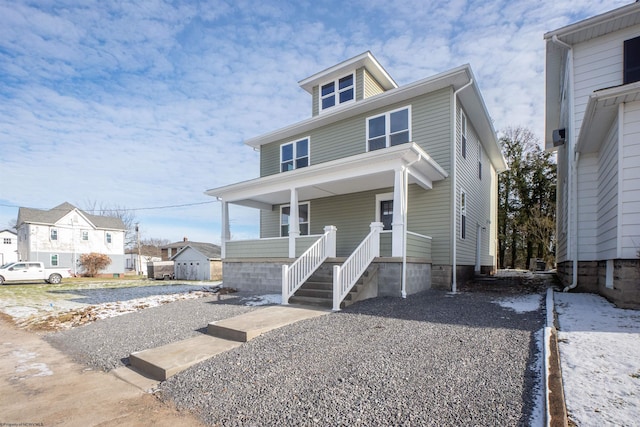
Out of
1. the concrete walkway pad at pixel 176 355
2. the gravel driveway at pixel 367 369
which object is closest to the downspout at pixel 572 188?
the gravel driveway at pixel 367 369

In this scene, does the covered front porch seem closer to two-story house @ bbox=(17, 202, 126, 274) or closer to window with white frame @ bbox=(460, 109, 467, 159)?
window with white frame @ bbox=(460, 109, 467, 159)

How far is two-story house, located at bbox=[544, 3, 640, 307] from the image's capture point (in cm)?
541

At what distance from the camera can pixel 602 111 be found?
19.2 feet

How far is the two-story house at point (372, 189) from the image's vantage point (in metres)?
7.74

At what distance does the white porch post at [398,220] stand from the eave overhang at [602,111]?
12.2ft

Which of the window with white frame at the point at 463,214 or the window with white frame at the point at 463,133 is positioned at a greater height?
the window with white frame at the point at 463,133

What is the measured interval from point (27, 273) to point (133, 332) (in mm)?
18741

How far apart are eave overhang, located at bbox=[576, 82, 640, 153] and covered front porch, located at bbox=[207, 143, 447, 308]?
322 centimetres

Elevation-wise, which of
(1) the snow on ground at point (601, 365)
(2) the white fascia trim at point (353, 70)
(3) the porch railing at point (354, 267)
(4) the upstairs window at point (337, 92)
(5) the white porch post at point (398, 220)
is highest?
(2) the white fascia trim at point (353, 70)

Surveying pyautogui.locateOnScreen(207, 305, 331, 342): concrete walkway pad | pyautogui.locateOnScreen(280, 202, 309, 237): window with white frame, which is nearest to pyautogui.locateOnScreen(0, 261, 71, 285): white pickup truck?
pyautogui.locateOnScreen(280, 202, 309, 237): window with white frame

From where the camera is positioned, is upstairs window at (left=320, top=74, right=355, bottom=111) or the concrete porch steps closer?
the concrete porch steps

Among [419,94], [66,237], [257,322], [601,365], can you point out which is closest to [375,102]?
[419,94]

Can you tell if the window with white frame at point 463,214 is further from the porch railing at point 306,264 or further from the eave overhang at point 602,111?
the porch railing at point 306,264

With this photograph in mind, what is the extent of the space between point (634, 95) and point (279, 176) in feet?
26.3
